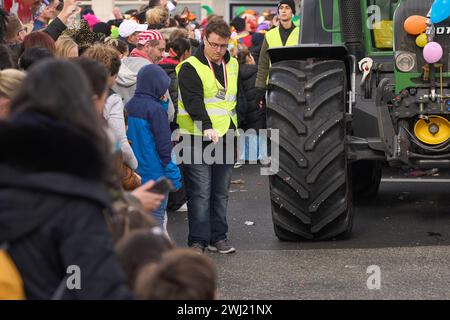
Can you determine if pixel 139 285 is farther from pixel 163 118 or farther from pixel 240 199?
pixel 240 199

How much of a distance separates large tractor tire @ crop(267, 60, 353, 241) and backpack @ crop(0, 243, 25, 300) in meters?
4.79

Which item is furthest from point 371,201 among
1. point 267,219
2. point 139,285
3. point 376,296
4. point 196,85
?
point 139,285

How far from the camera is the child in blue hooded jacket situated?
24.6ft

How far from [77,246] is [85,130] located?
362 mm

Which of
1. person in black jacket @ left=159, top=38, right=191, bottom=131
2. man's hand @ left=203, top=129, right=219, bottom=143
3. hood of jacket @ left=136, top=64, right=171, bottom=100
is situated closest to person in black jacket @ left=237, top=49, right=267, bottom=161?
person in black jacket @ left=159, top=38, right=191, bottom=131

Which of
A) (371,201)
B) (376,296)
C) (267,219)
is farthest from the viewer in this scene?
(371,201)

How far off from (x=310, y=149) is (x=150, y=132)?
1.24 m

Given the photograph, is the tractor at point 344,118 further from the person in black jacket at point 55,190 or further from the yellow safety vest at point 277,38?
the person in black jacket at point 55,190

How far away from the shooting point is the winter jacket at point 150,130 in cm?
749

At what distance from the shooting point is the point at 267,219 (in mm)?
9703

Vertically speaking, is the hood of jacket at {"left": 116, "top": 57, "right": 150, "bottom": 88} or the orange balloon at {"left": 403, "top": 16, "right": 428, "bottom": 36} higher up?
the orange balloon at {"left": 403, "top": 16, "right": 428, "bottom": 36}
